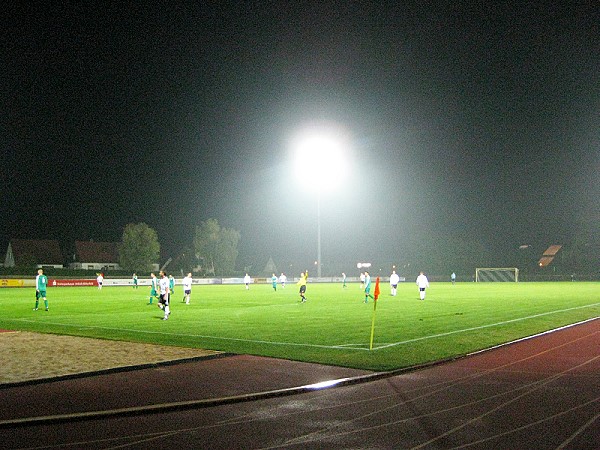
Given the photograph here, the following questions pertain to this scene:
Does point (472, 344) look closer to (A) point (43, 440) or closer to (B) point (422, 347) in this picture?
(B) point (422, 347)

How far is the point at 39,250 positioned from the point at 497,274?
2898 inches

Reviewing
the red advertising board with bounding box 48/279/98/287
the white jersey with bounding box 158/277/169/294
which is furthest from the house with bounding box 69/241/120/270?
the white jersey with bounding box 158/277/169/294

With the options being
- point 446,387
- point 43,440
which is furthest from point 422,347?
point 43,440

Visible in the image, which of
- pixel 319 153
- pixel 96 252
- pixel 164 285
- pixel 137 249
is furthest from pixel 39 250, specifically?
pixel 164 285

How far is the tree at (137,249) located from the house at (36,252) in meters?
9.87

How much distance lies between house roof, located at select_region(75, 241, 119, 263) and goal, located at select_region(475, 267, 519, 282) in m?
61.5

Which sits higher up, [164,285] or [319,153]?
[319,153]

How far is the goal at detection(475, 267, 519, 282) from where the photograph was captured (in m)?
91.8

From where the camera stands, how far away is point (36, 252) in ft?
309

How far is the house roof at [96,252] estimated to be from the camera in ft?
324

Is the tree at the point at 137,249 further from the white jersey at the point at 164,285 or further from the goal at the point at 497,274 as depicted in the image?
the white jersey at the point at 164,285

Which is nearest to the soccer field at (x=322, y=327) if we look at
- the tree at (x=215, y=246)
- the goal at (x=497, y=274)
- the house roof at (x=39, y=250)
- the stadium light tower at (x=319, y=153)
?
the stadium light tower at (x=319, y=153)

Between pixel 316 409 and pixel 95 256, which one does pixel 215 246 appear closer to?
pixel 95 256

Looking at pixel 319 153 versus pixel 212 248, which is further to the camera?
pixel 212 248
